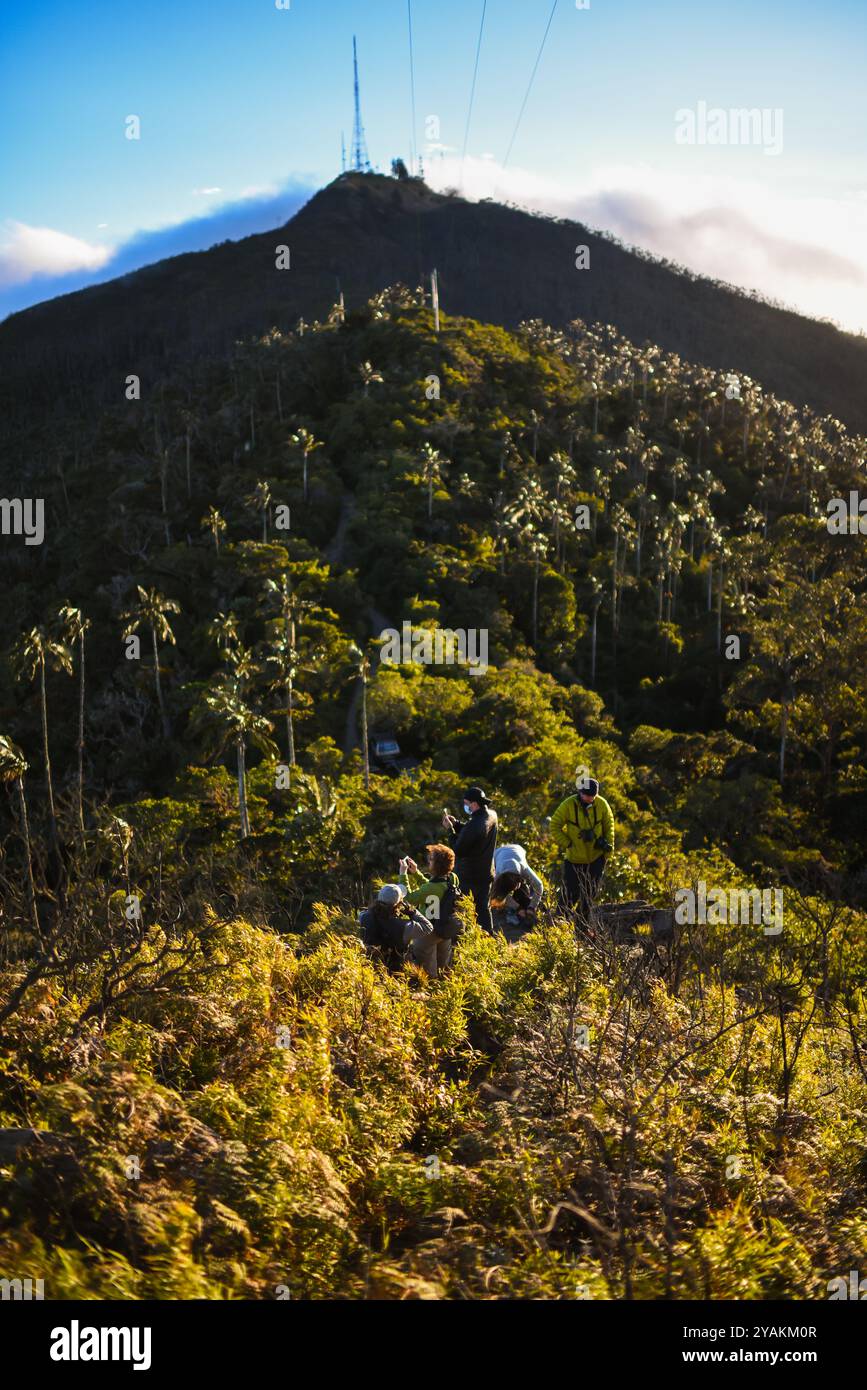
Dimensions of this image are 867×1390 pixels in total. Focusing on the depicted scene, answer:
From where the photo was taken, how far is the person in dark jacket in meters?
9.07

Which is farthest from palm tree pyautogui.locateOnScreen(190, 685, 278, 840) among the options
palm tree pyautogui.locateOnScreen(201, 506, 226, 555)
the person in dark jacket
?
palm tree pyautogui.locateOnScreen(201, 506, 226, 555)

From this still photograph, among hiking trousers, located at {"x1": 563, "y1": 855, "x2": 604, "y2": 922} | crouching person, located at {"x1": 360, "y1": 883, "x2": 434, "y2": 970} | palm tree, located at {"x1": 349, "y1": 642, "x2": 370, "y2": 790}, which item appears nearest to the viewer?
crouching person, located at {"x1": 360, "y1": 883, "x2": 434, "y2": 970}

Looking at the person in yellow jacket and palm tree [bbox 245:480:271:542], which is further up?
palm tree [bbox 245:480:271:542]

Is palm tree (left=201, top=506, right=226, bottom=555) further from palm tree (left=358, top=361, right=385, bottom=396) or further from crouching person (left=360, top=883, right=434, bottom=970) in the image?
crouching person (left=360, top=883, right=434, bottom=970)

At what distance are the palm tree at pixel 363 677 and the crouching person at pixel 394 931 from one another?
29.8 m

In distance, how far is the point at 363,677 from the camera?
151ft

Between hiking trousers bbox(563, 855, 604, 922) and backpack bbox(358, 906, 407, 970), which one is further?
hiking trousers bbox(563, 855, 604, 922)

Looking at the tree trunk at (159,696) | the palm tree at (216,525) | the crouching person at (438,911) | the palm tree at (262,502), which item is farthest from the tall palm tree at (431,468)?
the crouching person at (438,911)

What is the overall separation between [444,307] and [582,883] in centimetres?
17606

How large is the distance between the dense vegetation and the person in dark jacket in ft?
3.11

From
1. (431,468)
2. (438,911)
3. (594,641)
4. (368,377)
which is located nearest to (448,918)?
(438,911)

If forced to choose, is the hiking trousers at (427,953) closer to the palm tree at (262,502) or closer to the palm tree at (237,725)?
the palm tree at (237,725)

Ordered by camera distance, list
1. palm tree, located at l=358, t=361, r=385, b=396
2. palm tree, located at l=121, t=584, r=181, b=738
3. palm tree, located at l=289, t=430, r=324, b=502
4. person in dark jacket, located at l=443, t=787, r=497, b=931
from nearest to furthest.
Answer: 1. person in dark jacket, located at l=443, t=787, r=497, b=931
2. palm tree, located at l=121, t=584, r=181, b=738
3. palm tree, located at l=289, t=430, r=324, b=502
4. palm tree, located at l=358, t=361, r=385, b=396
